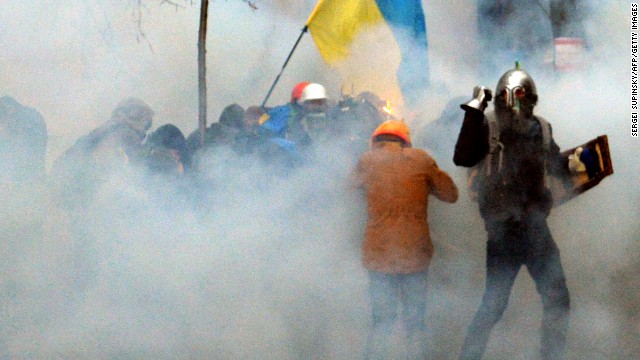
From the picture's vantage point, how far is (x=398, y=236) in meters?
4.54

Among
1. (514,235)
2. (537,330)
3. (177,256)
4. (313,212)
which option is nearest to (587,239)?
(537,330)

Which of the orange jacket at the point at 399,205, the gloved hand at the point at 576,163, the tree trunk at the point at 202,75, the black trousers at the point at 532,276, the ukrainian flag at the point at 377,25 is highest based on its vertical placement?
the ukrainian flag at the point at 377,25

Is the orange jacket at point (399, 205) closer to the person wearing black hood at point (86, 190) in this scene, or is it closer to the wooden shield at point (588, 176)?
the wooden shield at point (588, 176)

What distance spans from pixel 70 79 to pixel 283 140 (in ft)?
3.84

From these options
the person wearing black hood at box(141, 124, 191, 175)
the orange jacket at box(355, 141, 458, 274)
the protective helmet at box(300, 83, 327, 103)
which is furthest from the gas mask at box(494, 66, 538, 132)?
the person wearing black hood at box(141, 124, 191, 175)

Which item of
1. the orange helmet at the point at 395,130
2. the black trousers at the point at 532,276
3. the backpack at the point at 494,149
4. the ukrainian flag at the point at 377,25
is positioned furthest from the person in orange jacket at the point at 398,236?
the ukrainian flag at the point at 377,25

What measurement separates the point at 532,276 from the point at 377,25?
6.59ft

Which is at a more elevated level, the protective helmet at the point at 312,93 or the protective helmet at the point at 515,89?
the protective helmet at the point at 312,93

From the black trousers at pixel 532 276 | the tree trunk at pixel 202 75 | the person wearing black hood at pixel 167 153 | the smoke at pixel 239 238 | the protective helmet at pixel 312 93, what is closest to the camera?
the black trousers at pixel 532 276

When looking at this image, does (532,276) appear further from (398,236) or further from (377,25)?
(377,25)

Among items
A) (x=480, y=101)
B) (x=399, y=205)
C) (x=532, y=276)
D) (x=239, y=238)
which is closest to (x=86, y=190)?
(x=239, y=238)

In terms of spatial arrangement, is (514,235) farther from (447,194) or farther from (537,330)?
(537,330)

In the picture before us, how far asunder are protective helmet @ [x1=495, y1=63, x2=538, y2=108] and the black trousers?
1.81ft

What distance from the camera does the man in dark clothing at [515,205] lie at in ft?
14.5
